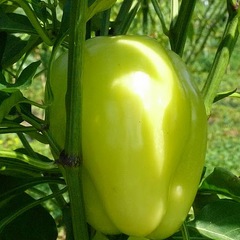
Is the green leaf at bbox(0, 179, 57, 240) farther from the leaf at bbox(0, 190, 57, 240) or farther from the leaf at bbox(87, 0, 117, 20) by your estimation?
the leaf at bbox(87, 0, 117, 20)

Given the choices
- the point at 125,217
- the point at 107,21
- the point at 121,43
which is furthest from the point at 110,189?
the point at 107,21

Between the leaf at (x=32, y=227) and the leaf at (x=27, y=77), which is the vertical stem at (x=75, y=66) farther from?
the leaf at (x=32, y=227)

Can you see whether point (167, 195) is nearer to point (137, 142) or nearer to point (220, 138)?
point (137, 142)

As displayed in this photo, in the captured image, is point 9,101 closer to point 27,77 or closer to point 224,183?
point 27,77

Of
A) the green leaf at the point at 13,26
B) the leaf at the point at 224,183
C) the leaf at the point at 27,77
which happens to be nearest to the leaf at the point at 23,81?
the leaf at the point at 27,77

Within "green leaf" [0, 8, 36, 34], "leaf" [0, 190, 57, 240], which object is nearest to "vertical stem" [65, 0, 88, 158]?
"green leaf" [0, 8, 36, 34]

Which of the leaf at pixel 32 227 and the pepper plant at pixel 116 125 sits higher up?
the pepper plant at pixel 116 125
